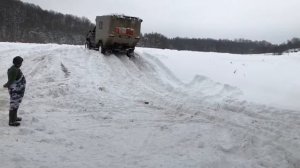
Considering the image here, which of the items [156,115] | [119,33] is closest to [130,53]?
[119,33]

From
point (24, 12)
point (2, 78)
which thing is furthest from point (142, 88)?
point (24, 12)

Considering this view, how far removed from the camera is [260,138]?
9.59 metres

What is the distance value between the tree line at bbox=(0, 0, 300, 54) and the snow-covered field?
79.8 metres

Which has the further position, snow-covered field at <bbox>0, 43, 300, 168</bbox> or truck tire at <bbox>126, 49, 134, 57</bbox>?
truck tire at <bbox>126, 49, 134, 57</bbox>

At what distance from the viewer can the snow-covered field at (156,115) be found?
846cm

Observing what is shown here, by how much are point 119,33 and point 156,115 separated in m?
12.3

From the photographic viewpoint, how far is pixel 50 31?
134625 millimetres

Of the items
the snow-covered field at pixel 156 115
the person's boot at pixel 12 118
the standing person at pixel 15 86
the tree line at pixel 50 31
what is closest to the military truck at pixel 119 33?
the snow-covered field at pixel 156 115

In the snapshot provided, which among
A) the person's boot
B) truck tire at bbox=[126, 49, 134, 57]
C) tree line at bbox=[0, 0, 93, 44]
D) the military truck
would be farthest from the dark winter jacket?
tree line at bbox=[0, 0, 93, 44]

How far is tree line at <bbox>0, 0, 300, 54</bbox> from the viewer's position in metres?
109

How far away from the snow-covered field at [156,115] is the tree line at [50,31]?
79826 millimetres

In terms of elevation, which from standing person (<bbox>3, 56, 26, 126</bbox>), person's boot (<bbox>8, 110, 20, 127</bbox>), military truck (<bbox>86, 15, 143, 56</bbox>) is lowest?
person's boot (<bbox>8, 110, 20, 127</bbox>)

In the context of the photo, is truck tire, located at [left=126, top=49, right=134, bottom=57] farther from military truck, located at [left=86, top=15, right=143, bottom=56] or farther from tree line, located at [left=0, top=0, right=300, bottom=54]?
tree line, located at [left=0, top=0, right=300, bottom=54]

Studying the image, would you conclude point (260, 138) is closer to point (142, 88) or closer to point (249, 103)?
point (249, 103)
